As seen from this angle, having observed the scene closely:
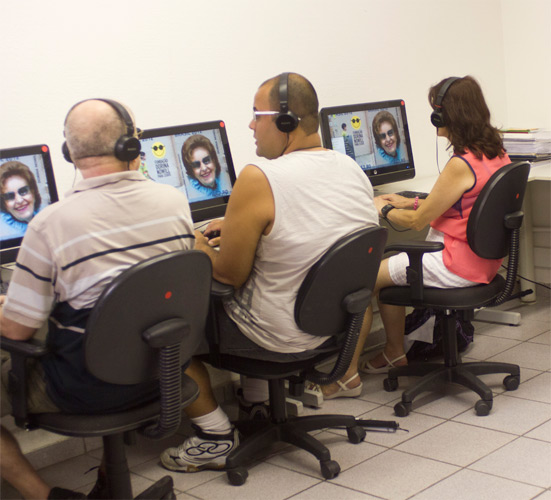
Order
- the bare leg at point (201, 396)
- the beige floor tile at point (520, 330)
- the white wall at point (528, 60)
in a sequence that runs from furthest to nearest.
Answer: the white wall at point (528, 60) → the beige floor tile at point (520, 330) → the bare leg at point (201, 396)

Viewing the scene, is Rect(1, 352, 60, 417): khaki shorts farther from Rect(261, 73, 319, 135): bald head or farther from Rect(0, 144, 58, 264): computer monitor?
Rect(261, 73, 319, 135): bald head

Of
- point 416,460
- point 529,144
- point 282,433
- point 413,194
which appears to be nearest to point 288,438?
point 282,433

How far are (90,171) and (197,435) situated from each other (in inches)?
40.3

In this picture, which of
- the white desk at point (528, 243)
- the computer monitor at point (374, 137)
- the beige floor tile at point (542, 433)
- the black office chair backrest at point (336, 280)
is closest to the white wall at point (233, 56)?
the computer monitor at point (374, 137)

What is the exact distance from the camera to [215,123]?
9.80ft

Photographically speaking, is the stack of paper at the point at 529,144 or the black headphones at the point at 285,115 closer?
the black headphones at the point at 285,115

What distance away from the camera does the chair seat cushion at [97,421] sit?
1.88 m

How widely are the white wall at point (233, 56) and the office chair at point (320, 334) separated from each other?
108 centimetres

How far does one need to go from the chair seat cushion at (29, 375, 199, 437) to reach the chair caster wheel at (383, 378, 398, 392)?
1385 millimetres

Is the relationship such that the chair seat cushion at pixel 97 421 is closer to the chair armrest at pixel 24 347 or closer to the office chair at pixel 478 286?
the chair armrest at pixel 24 347

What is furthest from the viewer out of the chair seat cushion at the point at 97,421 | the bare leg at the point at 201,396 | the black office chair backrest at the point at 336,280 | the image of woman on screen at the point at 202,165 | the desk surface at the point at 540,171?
the desk surface at the point at 540,171

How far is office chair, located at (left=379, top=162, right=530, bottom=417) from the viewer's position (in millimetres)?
2721

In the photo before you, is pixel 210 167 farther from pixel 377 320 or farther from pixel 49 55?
pixel 377 320

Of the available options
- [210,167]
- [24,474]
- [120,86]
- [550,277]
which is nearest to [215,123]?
[210,167]
